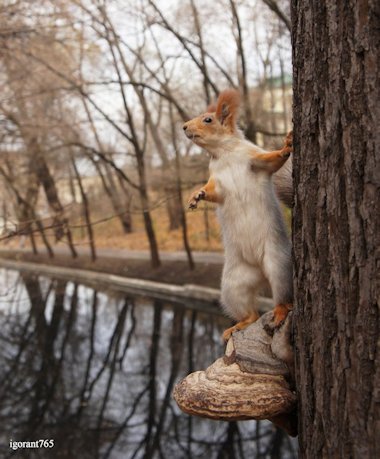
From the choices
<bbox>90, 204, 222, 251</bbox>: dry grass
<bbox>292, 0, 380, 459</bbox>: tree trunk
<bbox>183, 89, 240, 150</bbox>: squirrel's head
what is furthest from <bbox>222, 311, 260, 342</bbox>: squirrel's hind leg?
<bbox>90, 204, 222, 251</bbox>: dry grass

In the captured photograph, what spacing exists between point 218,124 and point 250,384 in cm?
113

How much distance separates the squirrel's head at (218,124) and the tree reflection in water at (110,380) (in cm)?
410

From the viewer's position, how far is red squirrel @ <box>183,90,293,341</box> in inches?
81.9

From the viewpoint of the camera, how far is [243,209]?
215cm

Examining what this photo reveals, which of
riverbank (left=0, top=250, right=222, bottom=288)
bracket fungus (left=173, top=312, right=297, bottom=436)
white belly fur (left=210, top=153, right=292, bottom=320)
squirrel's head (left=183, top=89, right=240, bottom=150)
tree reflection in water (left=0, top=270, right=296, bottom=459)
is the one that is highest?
squirrel's head (left=183, top=89, right=240, bottom=150)

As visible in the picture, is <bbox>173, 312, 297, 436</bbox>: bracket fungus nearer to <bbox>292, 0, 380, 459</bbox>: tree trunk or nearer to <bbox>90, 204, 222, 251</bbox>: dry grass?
<bbox>292, 0, 380, 459</bbox>: tree trunk

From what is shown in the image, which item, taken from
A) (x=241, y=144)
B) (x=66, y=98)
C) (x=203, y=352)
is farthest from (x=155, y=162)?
(x=241, y=144)

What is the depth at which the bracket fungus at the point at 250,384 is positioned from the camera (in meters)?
1.70

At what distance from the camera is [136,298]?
15.1 metres

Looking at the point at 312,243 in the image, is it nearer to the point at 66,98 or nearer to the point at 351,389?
the point at 351,389

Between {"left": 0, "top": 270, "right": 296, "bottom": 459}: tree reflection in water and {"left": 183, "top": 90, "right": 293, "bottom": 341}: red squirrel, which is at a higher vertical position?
{"left": 183, "top": 90, "right": 293, "bottom": 341}: red squirrel

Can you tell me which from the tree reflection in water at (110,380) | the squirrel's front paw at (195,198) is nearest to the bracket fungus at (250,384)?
the squirrel's front paw at (195,198)

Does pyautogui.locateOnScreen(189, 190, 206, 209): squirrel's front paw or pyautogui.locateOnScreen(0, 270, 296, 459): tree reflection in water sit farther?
pyautogui.locateOnScreen(0, 270, 296, 459): tree reflection in water

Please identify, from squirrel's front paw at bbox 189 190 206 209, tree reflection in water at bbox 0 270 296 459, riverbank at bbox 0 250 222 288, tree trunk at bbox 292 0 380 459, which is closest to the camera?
tree trunk at bbox 292 0 380 459
